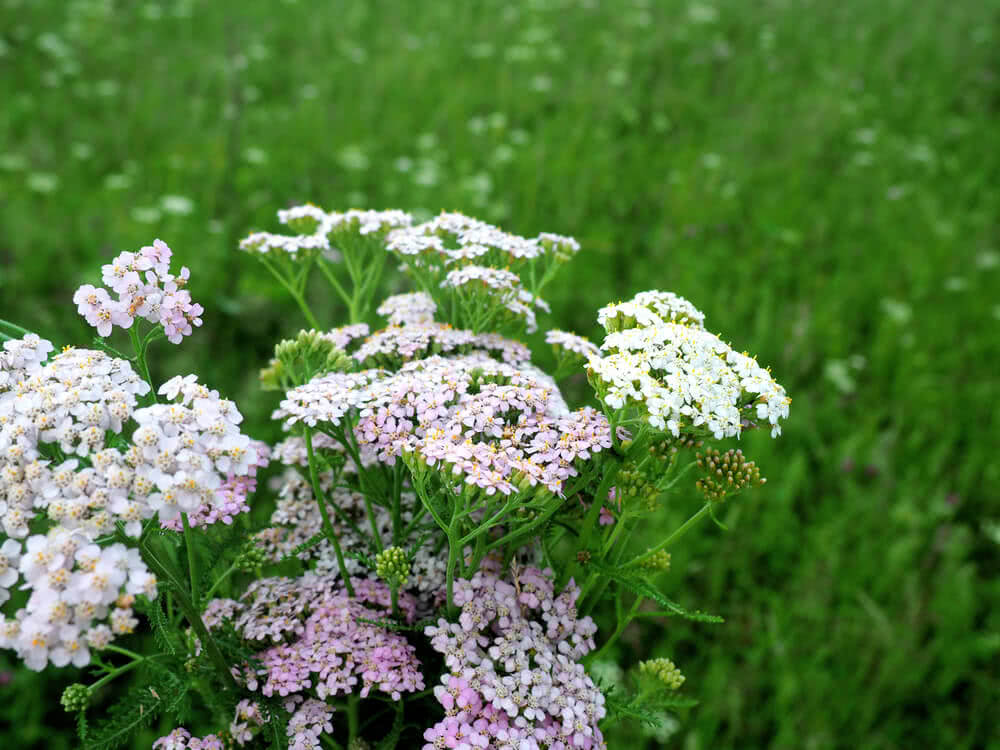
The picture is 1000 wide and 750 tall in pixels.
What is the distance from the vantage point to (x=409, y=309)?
1294mm

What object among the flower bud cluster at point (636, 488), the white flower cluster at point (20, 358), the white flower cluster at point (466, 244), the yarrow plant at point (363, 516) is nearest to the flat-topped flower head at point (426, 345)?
the yarrow plant at point (363, 516)

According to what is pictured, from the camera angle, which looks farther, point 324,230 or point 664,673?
point 324,230

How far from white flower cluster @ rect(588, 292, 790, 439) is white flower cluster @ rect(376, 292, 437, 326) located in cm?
33

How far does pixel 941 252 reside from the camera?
472 centimetres

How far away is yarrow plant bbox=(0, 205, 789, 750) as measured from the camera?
0.79 metres

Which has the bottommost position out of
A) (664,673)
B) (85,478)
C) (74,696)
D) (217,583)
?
(664,673)

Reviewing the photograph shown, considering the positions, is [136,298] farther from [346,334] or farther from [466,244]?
[466,244]

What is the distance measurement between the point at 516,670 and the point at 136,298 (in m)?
0.67

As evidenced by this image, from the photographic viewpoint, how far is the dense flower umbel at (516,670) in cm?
88

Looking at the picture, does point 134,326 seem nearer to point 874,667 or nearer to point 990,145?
point 874,667

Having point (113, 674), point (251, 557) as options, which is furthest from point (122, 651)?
point (251, 557)

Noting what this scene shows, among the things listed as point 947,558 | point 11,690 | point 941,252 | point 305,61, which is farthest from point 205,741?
point 305,61

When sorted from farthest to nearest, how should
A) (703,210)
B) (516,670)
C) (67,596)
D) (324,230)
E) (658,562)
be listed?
(703,210)
(324,230)
(658,562)
(516,670)
(67,596)

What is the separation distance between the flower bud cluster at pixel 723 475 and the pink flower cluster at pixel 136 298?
724 millimetres
